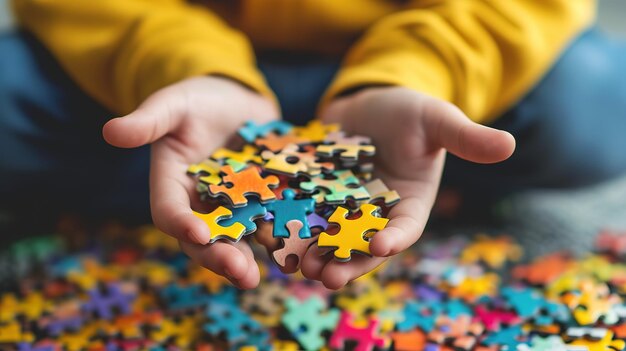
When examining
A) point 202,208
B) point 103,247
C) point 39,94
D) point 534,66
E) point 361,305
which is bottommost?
point 103,247

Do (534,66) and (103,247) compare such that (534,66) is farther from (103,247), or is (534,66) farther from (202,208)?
(103,247)

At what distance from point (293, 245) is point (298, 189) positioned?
12cm

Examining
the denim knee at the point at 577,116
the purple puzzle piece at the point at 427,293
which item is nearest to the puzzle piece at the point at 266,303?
the purple puzzle piece at the point at 427,293

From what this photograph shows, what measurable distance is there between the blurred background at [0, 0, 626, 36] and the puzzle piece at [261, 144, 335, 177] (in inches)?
65.7

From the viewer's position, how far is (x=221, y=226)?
81cm

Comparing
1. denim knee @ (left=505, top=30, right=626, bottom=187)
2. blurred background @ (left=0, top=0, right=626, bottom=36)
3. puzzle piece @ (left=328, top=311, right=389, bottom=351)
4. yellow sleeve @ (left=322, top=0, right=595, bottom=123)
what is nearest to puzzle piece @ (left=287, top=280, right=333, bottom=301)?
puzzle piece @ (left=328, top=311, right=389, bottom=351)

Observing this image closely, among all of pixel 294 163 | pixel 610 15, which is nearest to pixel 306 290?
pixel 294 163

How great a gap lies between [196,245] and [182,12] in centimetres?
65

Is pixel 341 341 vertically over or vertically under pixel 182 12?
under

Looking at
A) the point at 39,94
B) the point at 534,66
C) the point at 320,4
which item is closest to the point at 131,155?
the point at 39,94

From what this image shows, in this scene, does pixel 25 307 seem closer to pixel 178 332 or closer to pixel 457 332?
pixel 178 332

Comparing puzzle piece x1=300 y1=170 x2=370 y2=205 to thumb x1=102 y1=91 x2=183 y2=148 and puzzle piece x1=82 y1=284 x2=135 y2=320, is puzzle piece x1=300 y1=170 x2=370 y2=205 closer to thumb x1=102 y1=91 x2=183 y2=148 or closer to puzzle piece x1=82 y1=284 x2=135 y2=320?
thumb x1=102 y1=91 x2=183 y2=148

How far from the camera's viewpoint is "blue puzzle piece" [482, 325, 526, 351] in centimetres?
96

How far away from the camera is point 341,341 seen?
100cm
